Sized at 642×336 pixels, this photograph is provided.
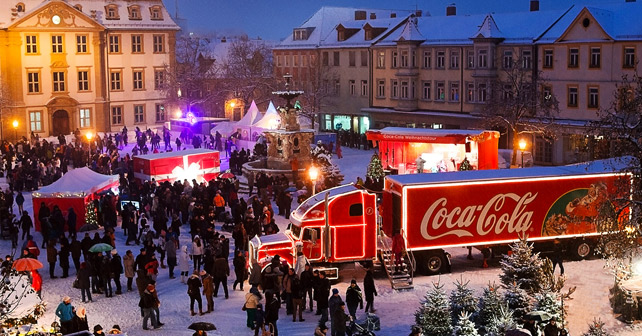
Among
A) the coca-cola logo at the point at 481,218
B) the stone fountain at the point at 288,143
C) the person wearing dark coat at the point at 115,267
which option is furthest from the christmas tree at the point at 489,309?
the stone fountain at the point at 288,143

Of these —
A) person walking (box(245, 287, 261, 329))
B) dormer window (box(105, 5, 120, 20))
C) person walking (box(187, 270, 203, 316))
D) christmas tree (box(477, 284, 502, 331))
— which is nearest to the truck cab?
person walking (box(187, 270, 203, 316))

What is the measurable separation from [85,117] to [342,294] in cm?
4481

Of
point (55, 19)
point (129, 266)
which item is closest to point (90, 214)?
point (129, 266)

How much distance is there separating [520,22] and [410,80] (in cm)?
918

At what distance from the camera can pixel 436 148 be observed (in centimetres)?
4194

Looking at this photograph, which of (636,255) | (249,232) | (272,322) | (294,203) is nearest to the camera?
(272,322)

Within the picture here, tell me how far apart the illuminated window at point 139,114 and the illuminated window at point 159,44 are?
4.51 m

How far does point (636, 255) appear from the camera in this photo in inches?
805

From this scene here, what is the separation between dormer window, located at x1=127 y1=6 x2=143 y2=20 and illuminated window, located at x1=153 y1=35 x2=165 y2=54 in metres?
1.97

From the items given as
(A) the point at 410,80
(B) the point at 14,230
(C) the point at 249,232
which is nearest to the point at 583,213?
(C) the point at 249,232

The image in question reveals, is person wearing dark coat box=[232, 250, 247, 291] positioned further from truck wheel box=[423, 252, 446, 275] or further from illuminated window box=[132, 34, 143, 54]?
illuminated window box=[132, 34, 143, 54]

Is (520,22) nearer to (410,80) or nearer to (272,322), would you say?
(410,80)

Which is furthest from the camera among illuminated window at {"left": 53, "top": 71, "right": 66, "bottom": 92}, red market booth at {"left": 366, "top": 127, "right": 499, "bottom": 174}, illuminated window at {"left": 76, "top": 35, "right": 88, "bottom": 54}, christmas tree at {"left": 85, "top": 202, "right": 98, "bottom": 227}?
illuminated window at {"left": 76, "top": 35, "right": 88, "bottom": 54}

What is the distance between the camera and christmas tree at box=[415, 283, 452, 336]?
1686cm
